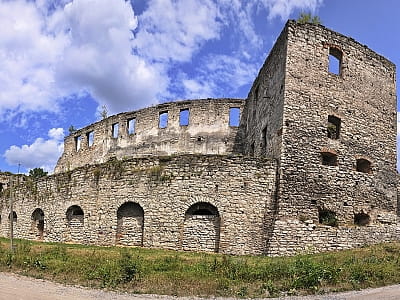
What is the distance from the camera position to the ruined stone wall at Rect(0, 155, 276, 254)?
17.5m

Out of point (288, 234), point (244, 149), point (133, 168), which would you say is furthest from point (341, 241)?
point (244, 149)

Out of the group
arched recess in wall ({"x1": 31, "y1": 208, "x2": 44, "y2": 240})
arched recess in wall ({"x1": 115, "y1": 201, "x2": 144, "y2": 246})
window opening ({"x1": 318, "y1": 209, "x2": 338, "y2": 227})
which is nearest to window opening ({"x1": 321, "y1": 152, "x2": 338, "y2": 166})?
window opening ({"x1": 318, "y1": 209, "x2": 338, "y2": 227})

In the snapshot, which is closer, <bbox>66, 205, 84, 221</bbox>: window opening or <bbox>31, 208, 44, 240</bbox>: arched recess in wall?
<bbox>66, 205, 84, 221</bbox>: window opening

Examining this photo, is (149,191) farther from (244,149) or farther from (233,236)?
(244,149)

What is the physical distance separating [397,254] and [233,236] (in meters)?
5.85

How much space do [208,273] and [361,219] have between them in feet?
32.2

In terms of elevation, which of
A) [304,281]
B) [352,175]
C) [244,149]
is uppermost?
[244,149]

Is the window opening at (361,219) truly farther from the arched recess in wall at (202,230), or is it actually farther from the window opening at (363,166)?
the arched recess in wall at (202,230)

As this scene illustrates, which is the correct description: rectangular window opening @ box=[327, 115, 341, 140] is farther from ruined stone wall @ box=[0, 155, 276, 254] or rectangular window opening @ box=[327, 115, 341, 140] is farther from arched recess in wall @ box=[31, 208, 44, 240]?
arched recess in wall @ box=[31, 208, 44, 240]

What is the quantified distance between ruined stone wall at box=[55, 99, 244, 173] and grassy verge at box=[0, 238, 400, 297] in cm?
1605

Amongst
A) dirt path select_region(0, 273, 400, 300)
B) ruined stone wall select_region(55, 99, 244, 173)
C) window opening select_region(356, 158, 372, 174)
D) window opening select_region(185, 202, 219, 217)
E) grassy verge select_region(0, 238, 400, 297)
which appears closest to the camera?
dirt path select_region(0, 273, 400, 300)

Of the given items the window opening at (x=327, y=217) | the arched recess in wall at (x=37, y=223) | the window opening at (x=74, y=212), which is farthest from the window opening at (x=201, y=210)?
the arched recess in wall at (x=37, y=223)

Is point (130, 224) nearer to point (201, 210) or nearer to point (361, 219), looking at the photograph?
point (201, 210)

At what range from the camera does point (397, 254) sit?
47.3 feet
